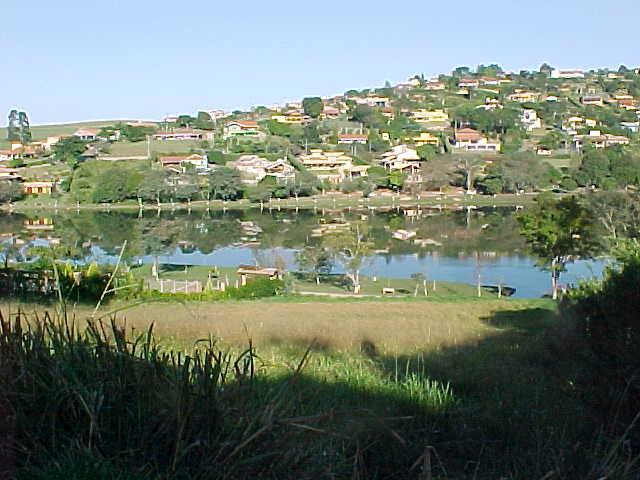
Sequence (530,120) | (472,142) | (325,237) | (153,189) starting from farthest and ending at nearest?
(530,120), (472,142), (153,189), (325,237)

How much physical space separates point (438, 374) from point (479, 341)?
4046mm

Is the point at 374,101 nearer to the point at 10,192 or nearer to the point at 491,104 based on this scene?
the point at 491,104

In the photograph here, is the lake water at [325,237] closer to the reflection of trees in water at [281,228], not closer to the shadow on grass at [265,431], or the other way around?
the reflection of trees in water at [281,228]

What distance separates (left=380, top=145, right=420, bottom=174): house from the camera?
5678 cm

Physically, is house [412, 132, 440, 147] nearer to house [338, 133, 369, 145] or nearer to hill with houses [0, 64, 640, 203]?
hill with houses [0, 64, 640, 203]

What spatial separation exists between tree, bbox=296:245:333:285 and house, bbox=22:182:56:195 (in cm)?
2048

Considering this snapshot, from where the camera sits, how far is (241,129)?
89562 mm

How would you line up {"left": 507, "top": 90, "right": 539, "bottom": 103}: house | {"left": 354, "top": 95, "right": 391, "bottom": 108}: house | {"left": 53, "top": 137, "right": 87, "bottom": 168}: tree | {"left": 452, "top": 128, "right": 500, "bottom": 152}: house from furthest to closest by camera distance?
{"left": 354, "top": 95, "right": 391, "bottom": 108}: house, {"left": 507, "top": 90, "right": 539, "bottom": 103}: house, {"left": 452, "top": 128, "right": 500, "bottom": 152}: house, {"left": 53, "top": 137, "right": 87, "bottom": 168}: tree

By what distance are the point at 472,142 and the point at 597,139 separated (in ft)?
38.8

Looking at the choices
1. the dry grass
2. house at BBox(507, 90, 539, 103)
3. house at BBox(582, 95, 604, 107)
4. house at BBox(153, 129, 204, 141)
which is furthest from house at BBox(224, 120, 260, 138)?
the dry grass

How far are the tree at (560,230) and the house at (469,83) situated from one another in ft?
352

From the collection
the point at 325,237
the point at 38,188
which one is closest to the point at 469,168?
the point at 325,237

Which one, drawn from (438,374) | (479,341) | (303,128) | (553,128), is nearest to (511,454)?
(438,374)

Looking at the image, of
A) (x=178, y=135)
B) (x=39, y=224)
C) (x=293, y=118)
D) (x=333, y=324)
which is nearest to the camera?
(x=333, y=324)
